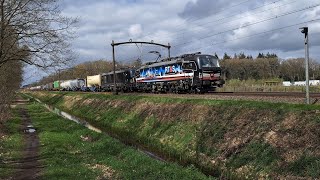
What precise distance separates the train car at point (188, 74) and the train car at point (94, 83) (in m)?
38.8

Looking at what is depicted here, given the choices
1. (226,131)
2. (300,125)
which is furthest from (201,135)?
(300,125)

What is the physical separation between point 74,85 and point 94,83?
27460 millimetres

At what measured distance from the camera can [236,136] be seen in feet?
55.2

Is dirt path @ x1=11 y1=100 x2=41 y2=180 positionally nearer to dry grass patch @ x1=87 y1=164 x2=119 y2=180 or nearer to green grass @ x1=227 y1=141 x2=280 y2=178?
dry grass patch @ x1=87 y1=164 x2=119 y2=180

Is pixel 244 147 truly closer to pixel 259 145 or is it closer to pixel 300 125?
pixel 259 145

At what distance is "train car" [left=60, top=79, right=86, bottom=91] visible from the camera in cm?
10499

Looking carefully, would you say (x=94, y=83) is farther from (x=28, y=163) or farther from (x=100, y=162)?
(x=28, y=163)

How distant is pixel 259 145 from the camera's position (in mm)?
14781

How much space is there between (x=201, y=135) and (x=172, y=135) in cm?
349

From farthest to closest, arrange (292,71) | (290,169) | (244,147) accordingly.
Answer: (292,71)
(244,147)
(290,169)

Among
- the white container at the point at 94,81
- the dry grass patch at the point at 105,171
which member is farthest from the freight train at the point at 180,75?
the white container at the point at 94,81

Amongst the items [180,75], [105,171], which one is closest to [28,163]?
[105,171]

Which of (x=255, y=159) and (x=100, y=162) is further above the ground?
(x=255, y=159)

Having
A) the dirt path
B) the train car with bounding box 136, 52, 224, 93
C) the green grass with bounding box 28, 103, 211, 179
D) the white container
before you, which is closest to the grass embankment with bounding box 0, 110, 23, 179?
the dirt path
